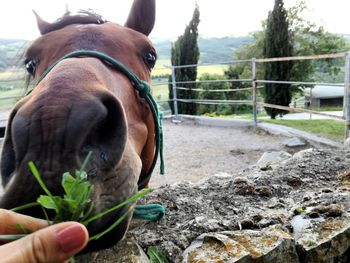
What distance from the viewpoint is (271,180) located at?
211cm

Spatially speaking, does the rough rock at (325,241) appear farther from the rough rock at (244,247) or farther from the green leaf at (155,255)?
the green leaf at (155,255)

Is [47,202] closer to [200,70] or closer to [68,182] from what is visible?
[68,182]

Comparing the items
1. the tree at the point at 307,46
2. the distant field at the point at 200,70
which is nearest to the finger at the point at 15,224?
the distant field at the point at 200,70

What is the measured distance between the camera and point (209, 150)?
7000mm

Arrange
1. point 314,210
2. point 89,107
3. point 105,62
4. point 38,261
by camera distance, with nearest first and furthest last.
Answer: point 38,261, point 89,107, point 105,62, point 314,210

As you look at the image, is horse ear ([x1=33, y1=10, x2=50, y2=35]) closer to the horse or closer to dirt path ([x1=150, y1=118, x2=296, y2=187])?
the horse

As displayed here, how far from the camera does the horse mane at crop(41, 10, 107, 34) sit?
158 cm

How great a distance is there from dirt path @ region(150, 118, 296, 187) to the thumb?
425cm

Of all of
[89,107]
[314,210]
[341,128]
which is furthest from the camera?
[341,128]

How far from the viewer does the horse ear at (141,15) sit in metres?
1.91

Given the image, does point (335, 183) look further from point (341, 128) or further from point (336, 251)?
point (341, 128)

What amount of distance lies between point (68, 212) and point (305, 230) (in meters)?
1.13

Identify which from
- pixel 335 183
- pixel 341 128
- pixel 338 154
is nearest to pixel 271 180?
pixel 335 183

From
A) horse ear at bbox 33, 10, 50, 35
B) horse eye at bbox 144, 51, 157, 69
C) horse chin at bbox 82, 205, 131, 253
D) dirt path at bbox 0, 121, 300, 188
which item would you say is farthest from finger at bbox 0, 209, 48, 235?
dirt path at bbox 0, 121, 300, 188
